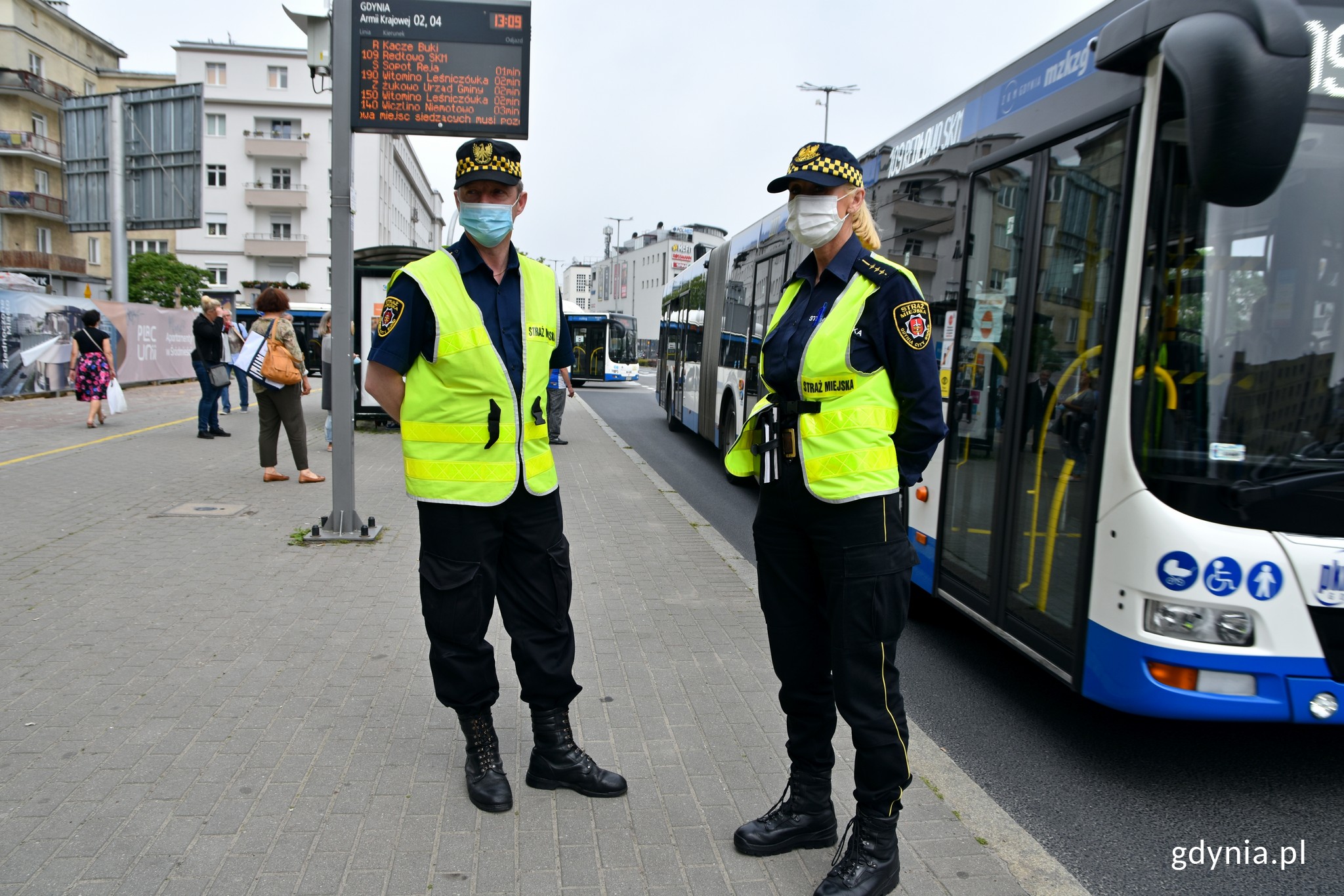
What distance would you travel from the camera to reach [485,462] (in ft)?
9.87

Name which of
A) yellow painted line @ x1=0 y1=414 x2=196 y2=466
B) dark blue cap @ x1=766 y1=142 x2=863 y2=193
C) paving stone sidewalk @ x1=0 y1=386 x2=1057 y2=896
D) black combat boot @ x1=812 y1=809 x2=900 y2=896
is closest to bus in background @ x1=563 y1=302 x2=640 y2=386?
yellow painted line @ x1=0 y1=414 x2=196 y2=466

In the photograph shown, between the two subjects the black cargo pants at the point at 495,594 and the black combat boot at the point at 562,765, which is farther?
the black combat boot at the point at 562,765

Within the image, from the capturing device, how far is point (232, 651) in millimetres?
4488

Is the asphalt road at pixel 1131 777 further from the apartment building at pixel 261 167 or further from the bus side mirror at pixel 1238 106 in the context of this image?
the apartment building at pixel 261 167

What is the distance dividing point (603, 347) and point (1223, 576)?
1254 inches

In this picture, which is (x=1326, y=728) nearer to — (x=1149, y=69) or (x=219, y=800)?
(x=1149, y=69)

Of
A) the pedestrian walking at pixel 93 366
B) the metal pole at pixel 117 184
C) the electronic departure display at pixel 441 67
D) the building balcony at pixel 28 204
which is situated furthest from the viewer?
the building balcony at pixel 28 204

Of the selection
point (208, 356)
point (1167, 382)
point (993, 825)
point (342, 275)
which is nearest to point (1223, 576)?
point (1167, 382)

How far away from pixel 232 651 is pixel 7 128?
64.0 metres

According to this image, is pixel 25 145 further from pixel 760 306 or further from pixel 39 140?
pixel 760 306

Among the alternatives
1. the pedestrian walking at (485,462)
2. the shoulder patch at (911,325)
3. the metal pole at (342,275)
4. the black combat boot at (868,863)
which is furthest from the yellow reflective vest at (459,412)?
the metal pole at (342,275)

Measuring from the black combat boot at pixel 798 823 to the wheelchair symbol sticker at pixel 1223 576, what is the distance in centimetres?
147

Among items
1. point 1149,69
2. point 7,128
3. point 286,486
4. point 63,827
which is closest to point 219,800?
point 63,827

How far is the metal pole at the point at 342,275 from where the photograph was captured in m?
6.73
